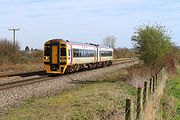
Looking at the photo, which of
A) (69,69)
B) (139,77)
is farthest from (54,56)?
(139,77)

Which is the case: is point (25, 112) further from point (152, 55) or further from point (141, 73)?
point (152, 55)

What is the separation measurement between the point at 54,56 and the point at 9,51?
19.8 metres

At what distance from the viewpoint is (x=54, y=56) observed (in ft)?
108

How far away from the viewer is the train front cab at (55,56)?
3238cm

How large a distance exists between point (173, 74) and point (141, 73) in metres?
9.85

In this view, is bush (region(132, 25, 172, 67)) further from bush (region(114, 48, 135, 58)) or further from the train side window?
bush (region(114, 48, 135, 58))

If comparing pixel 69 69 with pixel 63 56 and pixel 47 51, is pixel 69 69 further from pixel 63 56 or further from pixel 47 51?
pixel 47 51

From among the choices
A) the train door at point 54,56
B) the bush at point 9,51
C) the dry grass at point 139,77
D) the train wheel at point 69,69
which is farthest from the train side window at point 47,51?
the bush at point 9,51

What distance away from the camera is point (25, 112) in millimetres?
13203

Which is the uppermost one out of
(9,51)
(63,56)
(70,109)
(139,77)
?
(9,51)

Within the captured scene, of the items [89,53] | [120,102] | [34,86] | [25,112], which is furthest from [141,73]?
[89,53]

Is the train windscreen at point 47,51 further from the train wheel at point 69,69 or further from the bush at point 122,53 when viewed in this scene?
the bush at point 122,53

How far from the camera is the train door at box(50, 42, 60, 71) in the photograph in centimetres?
3256

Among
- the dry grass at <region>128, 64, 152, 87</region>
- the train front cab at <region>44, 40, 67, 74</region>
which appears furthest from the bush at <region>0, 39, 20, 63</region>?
the dry grass at <region>128, 64, 152, 87</region>
